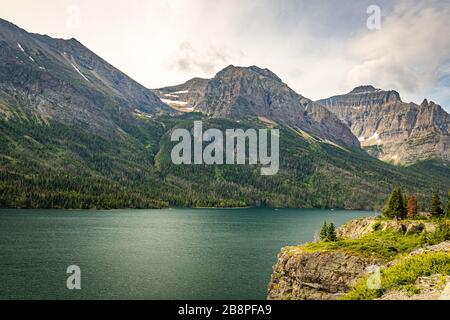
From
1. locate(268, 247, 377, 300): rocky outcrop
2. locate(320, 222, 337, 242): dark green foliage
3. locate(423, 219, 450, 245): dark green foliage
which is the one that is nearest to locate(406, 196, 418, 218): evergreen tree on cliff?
locate(320, 222, 337, 242): dark green foliage

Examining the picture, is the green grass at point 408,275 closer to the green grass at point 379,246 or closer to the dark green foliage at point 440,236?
the green grass at point 379,246

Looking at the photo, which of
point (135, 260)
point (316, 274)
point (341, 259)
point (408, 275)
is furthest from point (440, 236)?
point (135, 260)

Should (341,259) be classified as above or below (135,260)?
above

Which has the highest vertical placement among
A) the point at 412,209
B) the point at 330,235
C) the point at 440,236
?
the point at 412,209

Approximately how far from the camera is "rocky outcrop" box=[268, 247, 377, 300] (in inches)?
2244

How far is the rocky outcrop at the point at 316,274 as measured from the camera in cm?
5700

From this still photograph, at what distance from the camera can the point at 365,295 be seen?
1087 inches

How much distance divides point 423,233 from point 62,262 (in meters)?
83.3

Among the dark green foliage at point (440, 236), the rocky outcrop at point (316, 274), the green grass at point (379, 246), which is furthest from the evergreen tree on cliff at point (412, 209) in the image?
the rocky outcrop at point (316, 274)

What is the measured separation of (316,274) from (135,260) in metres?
58.9

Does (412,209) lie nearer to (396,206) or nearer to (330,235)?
(396,206)

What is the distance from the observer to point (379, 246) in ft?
201
